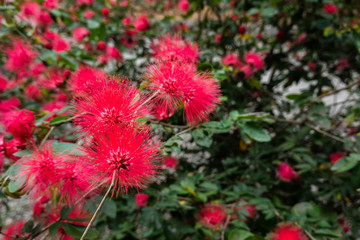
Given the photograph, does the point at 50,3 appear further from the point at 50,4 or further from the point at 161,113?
the point at 161,113

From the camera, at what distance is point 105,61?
6.00 ft

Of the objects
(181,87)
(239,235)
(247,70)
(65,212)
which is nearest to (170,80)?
(181,87)

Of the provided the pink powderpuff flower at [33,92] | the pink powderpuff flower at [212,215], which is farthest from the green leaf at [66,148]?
the pink powderpuff flower at [33,92]

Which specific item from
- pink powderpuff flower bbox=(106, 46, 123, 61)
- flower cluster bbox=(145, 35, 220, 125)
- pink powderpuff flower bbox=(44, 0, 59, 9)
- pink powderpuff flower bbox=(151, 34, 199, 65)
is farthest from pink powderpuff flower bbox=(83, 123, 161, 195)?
pink powderpuff flower bbox=(44, 0, 59, 9)

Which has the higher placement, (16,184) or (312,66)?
(312,66)

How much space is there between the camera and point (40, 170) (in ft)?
2.05

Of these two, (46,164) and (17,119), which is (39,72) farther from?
(46,164)

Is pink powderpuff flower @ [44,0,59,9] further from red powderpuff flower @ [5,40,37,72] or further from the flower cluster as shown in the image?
the flower cluster

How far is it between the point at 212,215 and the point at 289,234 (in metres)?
0.31

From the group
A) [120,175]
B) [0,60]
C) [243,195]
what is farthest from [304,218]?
[0,60]

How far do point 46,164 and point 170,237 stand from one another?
2.58 feet

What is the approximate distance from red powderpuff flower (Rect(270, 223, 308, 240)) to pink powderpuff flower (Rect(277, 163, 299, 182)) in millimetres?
457

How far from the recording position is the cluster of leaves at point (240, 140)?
0.92 metres

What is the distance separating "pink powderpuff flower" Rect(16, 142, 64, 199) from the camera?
62 cm
